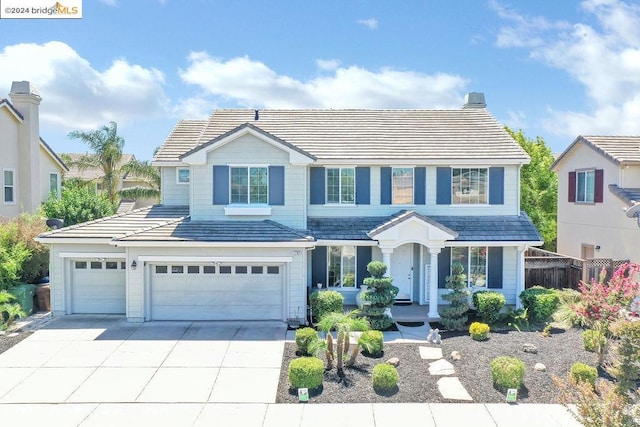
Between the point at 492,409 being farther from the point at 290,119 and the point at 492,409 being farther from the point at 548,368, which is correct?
the point at 290,119

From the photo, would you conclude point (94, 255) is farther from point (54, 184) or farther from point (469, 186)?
point (54, 184)

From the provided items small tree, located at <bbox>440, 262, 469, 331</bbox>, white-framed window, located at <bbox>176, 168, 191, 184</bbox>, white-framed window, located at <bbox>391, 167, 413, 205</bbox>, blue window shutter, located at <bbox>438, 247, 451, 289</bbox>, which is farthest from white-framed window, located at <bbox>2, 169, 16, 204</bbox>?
small tree, located at <bbox>440, 262, 469, 331</bbox>

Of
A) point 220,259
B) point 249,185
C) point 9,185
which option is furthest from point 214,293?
point 9,185

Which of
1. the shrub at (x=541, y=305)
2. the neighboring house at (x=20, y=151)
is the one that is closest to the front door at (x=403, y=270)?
the shrub at (x=541, y=305)

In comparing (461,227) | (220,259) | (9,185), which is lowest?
(220,259)

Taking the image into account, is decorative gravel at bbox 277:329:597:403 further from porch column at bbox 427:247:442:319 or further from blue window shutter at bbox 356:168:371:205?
blue window shutter at bbox 356:168:371:205

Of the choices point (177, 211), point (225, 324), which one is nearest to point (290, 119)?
point (177, 211)

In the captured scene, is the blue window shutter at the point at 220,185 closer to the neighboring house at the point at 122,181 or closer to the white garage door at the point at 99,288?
the white garage door at the point at 99,288
